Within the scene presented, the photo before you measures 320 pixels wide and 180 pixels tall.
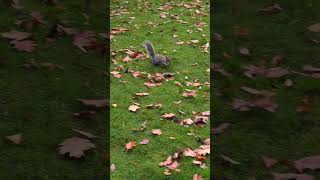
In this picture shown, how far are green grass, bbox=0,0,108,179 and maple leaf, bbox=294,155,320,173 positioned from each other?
1429mm

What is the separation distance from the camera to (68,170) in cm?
360

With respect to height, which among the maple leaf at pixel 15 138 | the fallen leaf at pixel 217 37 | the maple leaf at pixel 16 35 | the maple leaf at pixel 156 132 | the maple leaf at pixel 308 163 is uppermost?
the maple leaf at pixel 16 35

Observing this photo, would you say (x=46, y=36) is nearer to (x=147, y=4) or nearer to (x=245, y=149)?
(x=245, y=149)

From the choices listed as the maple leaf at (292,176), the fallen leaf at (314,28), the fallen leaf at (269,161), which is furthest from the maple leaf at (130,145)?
the fallen leaf at (314,28)

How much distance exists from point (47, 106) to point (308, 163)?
2.27 metres

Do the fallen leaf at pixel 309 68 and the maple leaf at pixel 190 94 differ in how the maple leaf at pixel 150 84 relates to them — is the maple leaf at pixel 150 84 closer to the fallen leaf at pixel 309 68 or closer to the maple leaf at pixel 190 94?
the maple leaf at pixel 190 94

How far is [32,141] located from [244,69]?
8.23 feet

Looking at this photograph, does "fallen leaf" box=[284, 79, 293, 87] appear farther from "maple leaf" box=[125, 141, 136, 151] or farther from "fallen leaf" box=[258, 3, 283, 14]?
"fallen leaf" box=[258, 3, 283, 14]

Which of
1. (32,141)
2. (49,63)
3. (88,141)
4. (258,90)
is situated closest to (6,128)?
(32,141)

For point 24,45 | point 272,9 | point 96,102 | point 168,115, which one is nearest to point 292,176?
point 168,115

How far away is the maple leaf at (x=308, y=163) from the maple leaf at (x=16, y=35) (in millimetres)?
3355

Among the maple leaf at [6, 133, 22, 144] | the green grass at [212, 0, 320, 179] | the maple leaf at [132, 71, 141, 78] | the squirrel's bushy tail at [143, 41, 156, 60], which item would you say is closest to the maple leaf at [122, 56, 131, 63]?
the squirrel's bushy tail at [143, 41, 156, 60]

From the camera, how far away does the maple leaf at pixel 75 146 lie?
3762 mm

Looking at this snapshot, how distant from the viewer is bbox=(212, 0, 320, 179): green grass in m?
3.89
